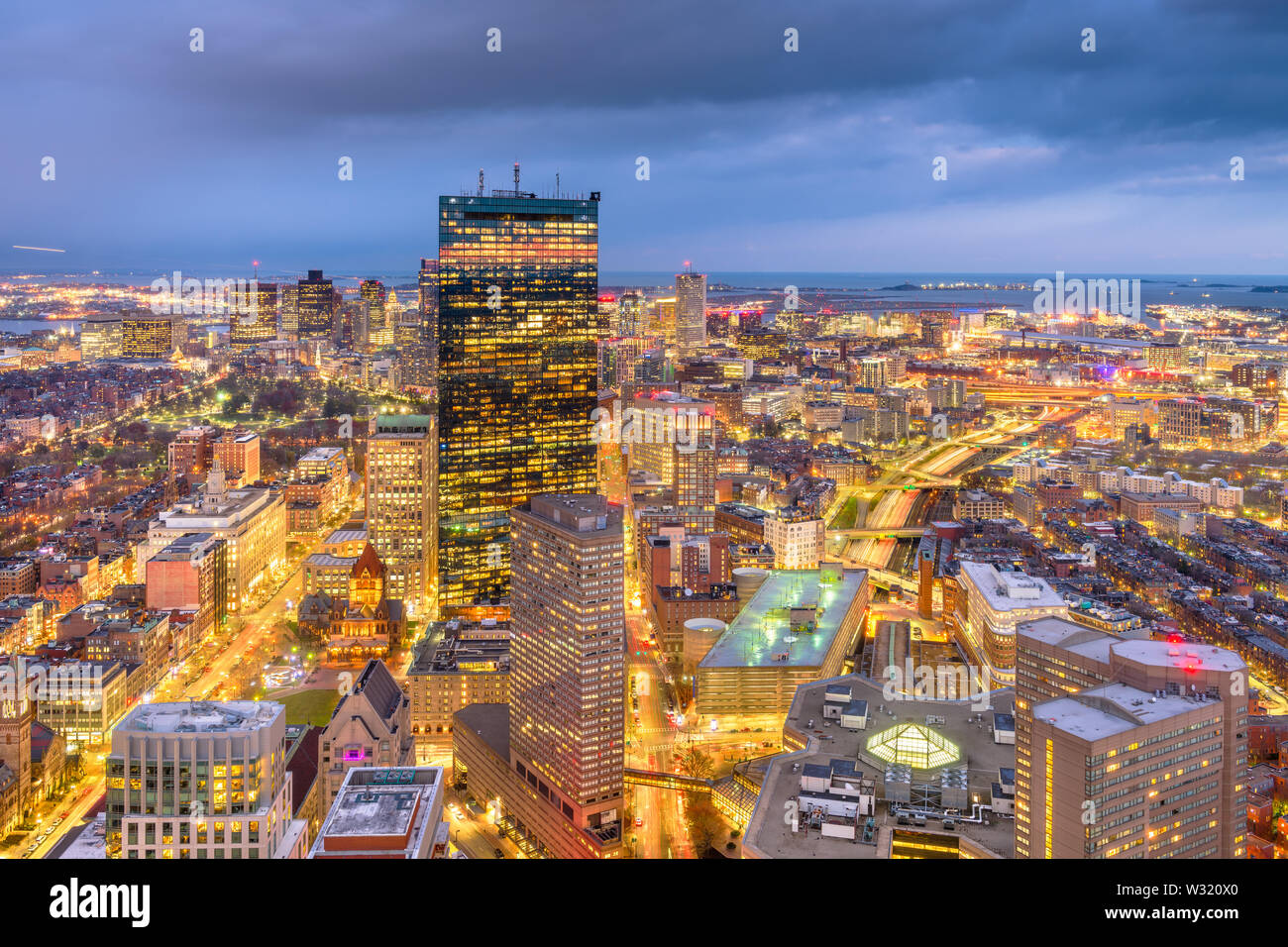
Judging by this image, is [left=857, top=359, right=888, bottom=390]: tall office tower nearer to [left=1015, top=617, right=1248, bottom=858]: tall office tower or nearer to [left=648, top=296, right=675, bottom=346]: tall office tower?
[left=648, top=296, right=675, bottom=346]: tall office tower

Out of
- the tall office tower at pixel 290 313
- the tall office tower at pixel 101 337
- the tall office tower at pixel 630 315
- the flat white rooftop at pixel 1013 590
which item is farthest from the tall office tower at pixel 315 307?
the flat white rooftop at pixel 1013 590

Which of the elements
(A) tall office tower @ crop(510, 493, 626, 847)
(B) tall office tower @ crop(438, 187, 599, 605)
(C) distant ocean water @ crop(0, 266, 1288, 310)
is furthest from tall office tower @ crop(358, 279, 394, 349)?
(A) tall office tower @ crop(510, 493, 626, 847)

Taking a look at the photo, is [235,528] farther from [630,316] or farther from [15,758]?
[630,316]

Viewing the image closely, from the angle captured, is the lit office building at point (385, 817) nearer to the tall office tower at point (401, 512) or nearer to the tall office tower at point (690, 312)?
Answer: the tall office tower at point (401, 512)

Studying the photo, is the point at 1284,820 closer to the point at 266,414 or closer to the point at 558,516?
the point at 558,516

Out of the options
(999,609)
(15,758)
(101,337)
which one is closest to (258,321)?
(101,337)

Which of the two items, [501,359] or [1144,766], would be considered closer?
[1144,766]
